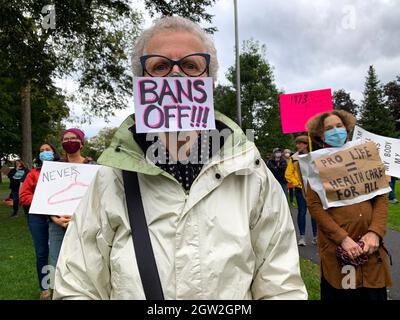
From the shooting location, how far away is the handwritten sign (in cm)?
396

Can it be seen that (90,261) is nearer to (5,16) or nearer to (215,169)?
(215,169)

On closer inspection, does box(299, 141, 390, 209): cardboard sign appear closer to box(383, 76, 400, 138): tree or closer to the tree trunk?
the tree trunk

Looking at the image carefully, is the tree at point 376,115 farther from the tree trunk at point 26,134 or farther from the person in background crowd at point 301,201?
the person in background crowd at point 301,201

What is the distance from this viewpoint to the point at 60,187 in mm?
4008

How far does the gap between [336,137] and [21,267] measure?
5634 mm

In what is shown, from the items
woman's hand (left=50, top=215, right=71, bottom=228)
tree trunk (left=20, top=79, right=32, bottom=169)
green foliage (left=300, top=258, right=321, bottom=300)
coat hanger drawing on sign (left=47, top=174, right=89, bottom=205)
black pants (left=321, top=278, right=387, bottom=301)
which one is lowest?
green foliage (left=300, top=258, right=321, bottom=300)

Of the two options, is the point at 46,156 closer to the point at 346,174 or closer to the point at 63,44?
the point at 346,174

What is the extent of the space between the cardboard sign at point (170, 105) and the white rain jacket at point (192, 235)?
0.11m

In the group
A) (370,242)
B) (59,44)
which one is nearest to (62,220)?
(370,242)

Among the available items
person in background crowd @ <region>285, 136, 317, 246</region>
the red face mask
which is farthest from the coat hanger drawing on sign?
person in background crowd @ <region>285, 136, 317, 246</region>

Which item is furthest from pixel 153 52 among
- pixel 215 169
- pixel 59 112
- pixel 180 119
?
pixel 59 112

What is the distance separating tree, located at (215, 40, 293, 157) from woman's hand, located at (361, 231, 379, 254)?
2567cm

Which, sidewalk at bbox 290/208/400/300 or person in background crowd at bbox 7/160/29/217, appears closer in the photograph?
sidewalk at bbox 290/208/400/300

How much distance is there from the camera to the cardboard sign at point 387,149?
518 cm
